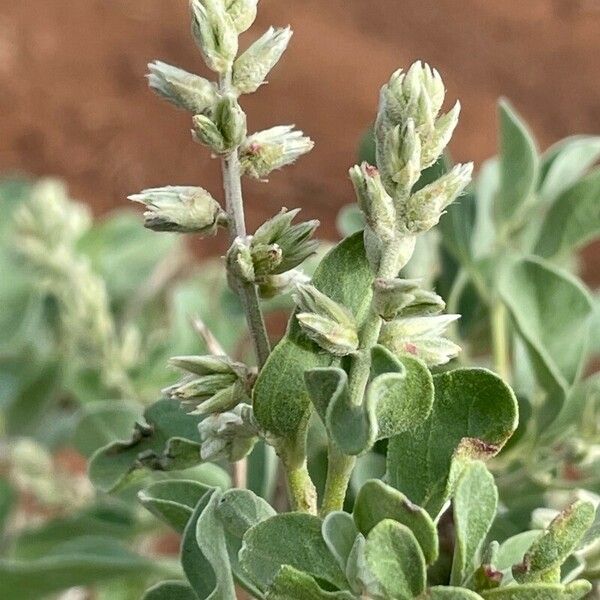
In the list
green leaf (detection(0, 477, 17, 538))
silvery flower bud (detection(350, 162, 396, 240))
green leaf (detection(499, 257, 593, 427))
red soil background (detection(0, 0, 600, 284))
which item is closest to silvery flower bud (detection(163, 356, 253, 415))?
silvery flower bud (detection(350, 162, 396, 240))

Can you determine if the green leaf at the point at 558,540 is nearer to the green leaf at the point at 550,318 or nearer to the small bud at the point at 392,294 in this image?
the small bud at the point at 392,294

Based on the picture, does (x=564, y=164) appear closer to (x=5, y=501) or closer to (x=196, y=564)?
(x=196, y=564)

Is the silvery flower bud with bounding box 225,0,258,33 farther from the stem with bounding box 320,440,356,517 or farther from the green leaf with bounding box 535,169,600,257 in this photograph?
the green leaf with bounding box 535,169,600,257

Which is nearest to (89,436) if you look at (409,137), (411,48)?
(409,137)

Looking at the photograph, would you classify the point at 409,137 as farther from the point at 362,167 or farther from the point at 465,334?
the point at 465,334

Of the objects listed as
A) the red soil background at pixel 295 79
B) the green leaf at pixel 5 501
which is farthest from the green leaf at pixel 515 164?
the red soil background at pixel 295 79

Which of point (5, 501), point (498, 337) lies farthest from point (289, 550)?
point (5, 501)
